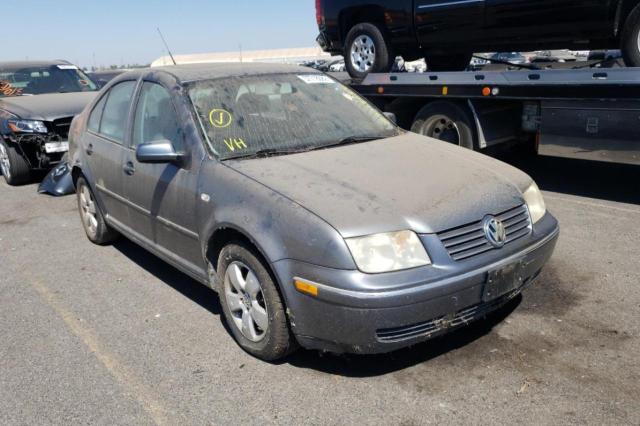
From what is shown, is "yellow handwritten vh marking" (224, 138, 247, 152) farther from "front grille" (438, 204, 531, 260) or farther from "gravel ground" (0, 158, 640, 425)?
"front grille" (438, 204, 531, 260)

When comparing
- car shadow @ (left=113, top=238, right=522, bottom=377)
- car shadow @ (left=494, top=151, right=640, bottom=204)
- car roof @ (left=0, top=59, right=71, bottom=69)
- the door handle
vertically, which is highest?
car roof @ (left=0, top=59, right=71, bottom=69)

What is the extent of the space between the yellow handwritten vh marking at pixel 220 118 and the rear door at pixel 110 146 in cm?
101

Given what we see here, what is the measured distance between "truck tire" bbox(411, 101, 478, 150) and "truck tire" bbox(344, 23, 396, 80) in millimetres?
1265

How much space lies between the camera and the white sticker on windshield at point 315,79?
437 centimetres

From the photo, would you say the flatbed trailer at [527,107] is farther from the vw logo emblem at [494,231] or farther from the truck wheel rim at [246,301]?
the truck wheel rim at [246,301]

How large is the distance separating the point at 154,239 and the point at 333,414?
1.96m

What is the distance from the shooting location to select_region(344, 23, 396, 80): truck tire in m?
8.20

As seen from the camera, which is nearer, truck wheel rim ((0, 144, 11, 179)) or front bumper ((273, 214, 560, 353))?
front bumper ((273, 214, 560, 353))

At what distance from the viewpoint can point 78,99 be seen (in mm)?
8547

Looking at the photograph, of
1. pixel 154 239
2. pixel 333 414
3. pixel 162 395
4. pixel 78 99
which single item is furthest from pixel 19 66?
pixel 333 414

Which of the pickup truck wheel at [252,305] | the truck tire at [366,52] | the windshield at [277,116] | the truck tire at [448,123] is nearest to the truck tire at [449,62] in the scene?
the truck tire at [366,52]

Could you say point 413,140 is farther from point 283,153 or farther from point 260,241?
point 260,241

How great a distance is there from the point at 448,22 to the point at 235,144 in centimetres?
479

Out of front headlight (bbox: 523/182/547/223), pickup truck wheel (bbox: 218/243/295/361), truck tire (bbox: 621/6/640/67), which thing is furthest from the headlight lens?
truck tire (bbox: 621/6/640/67)
